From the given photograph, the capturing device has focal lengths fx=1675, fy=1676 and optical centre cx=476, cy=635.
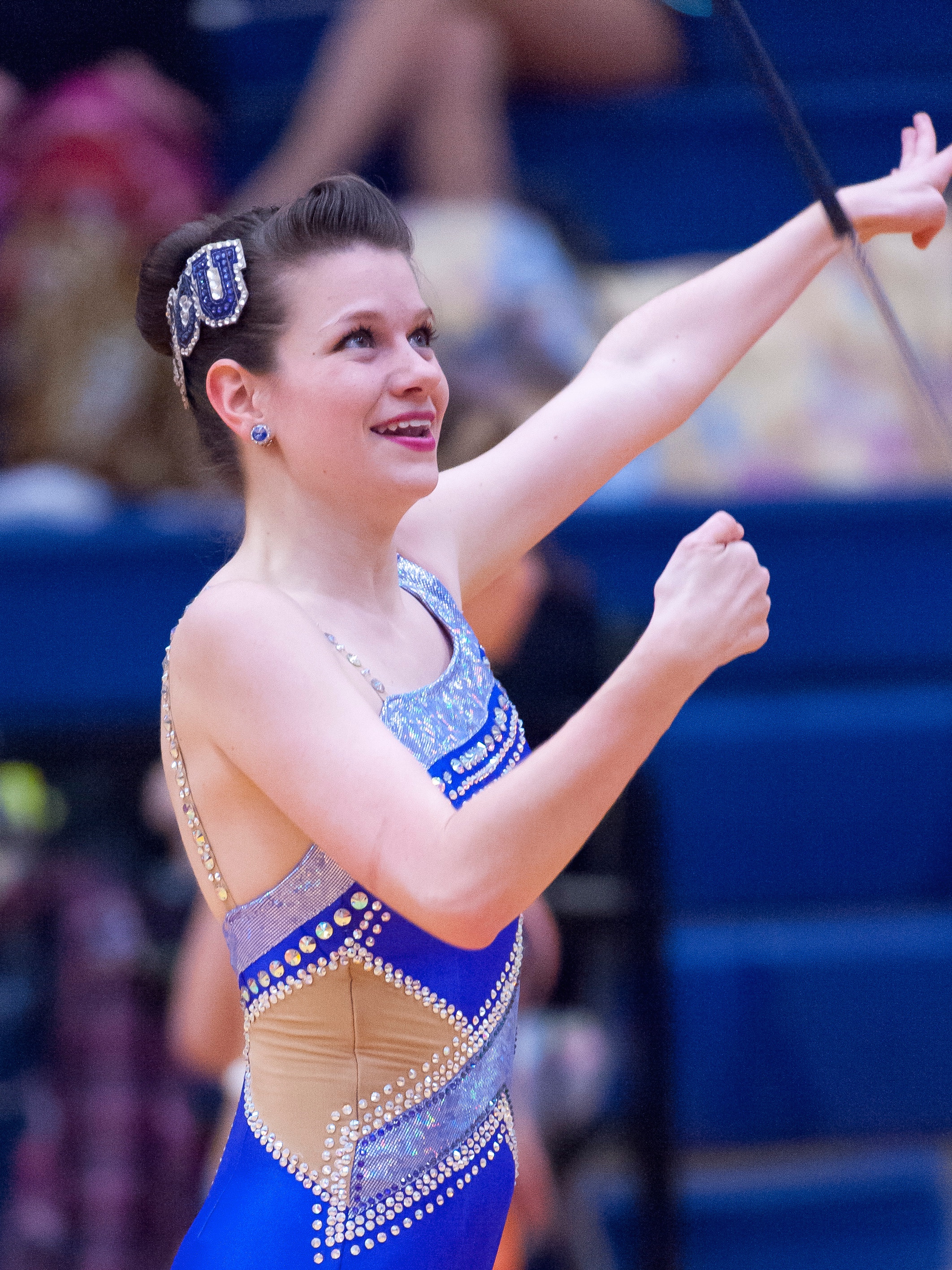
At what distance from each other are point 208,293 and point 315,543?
195 mm

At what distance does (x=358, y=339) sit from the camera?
1.17 meters

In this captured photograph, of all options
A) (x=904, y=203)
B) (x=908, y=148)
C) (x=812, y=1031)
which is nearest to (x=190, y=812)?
(x=904, y=203)

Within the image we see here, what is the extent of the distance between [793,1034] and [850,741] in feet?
1.69

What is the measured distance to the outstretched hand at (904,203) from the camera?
140 cm

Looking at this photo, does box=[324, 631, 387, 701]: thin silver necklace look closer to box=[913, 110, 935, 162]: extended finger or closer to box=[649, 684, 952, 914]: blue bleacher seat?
box=[913, 110, 935, 162]: extended finger

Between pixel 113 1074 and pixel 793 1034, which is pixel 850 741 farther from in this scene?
pixel 113 1074

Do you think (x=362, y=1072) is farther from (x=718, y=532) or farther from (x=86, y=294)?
(x=86, y=294)

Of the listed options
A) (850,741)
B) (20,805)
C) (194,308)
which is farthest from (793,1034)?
(194,308)

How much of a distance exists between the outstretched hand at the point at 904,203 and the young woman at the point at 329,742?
16.6 inches

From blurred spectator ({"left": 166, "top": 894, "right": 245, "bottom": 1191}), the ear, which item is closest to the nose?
the ear

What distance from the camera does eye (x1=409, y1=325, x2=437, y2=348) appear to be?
1212 mm

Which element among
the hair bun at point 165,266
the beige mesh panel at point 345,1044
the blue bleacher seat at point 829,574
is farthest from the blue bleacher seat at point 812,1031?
the hair bun at point 165,266

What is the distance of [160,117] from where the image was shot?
134 inches

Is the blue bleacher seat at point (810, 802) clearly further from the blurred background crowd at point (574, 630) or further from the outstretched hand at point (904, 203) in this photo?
the outstretched hand at point (904, 203)
